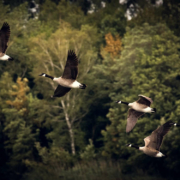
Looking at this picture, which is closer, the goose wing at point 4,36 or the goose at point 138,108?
the goose wing at point 4,36

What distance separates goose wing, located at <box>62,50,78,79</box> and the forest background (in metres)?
20.4

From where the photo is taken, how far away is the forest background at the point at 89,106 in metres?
38.0

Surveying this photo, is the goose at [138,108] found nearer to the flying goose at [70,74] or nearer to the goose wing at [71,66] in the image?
the flying goose at [70,74]

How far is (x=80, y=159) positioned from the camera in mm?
42312

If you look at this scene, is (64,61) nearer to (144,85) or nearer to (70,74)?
(144,85)

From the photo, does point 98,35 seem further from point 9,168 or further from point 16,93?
point 9,168

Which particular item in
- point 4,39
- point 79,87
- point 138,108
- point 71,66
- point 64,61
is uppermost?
point 4,39

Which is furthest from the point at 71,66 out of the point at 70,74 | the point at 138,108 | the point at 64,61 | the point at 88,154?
the point at 64,61

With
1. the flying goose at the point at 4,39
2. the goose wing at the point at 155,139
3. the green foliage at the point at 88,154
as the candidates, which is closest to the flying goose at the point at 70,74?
the flying goose at the point at 4,39

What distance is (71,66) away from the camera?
1631 cm

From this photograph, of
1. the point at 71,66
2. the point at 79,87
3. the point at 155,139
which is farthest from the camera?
the point at 155,139

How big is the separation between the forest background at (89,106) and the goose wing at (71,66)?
2038cm

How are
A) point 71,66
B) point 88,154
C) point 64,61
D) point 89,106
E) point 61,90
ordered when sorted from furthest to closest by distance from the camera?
point 89,106
point 64,61
point 88,154
point 61,90
point 71,66

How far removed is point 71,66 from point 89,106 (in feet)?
95.0
